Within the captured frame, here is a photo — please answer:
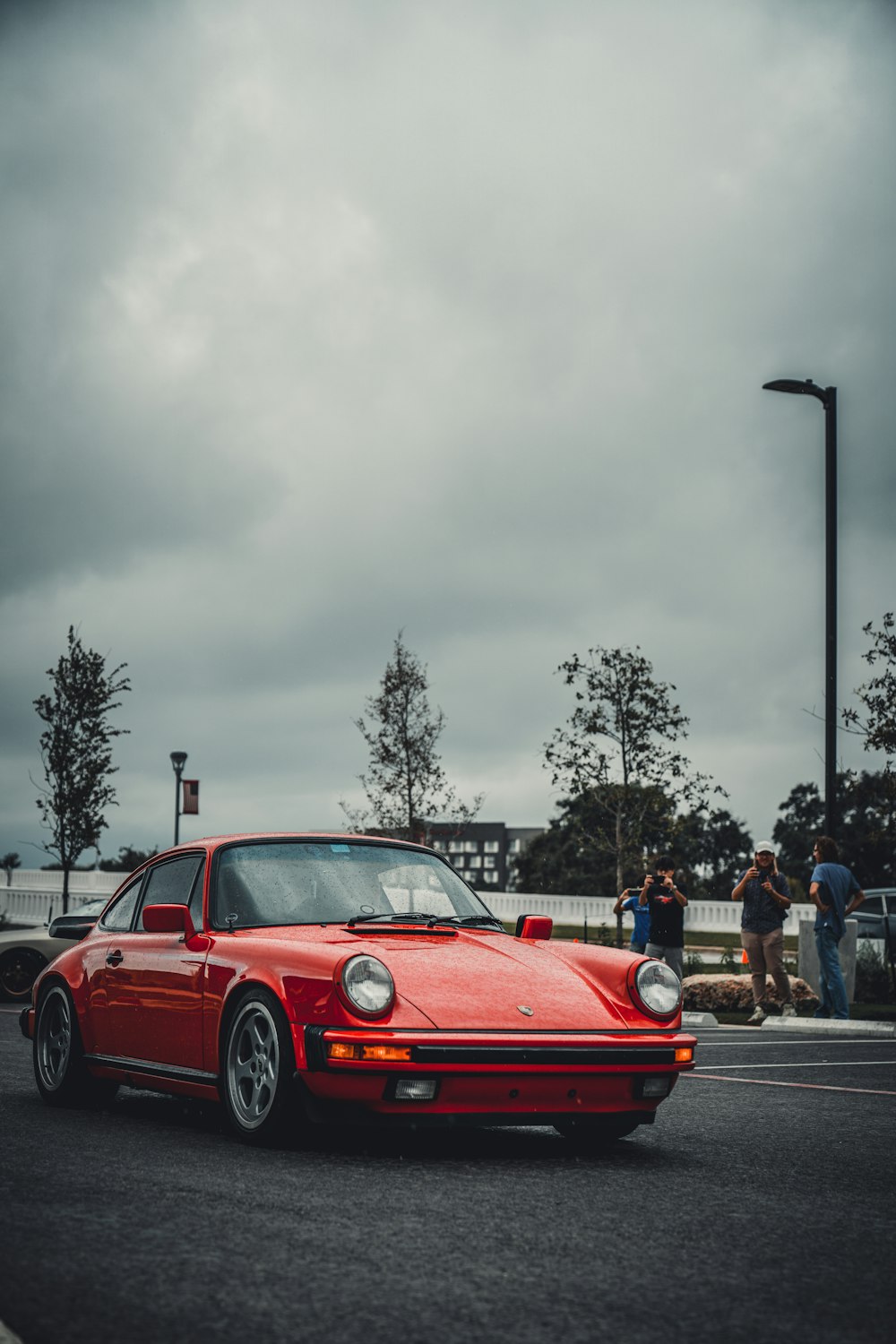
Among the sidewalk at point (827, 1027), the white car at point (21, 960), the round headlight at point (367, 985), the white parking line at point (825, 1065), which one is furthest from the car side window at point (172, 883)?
the white car at point (21, 960)

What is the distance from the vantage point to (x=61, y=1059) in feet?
26.2

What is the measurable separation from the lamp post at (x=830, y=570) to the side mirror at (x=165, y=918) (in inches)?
435

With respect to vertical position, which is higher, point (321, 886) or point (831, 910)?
point (321, 886)

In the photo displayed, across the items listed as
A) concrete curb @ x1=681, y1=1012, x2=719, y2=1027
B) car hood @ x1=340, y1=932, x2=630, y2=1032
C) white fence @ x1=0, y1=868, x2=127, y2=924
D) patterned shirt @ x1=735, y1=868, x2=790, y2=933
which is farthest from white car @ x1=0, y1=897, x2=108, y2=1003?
white fence @ x1=0, y1=868, x2=127, y2=924

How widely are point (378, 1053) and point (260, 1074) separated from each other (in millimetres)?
737

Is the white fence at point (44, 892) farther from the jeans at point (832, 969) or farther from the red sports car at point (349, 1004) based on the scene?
the red sports car at point (349, 1004)

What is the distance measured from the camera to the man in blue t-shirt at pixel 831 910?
48.8 ft

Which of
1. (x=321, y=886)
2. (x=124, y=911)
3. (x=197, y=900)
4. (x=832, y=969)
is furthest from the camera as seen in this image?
(x=832, y=969)

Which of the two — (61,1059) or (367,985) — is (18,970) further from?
(367,985)

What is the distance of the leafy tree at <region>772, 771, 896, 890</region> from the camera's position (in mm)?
20516

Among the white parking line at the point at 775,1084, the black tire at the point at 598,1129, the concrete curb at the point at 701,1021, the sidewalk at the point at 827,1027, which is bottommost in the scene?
the concrete curb at the point at 701,1021

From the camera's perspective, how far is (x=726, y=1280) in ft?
13.2

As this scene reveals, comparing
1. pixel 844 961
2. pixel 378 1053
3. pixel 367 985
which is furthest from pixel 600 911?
pixel 378 1053

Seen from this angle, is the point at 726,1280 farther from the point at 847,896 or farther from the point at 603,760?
the point at 603,760
